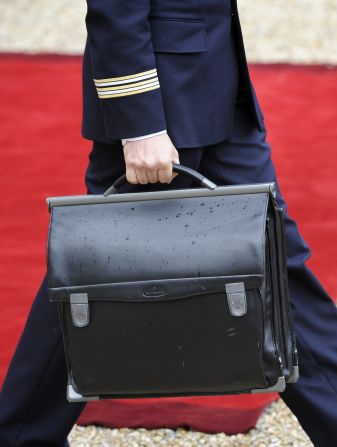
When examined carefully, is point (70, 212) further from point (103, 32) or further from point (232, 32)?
point (232, 32)

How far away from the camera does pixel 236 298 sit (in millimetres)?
1984

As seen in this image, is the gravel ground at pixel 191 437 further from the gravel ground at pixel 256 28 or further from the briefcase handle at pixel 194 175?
the gravel ground at pixel 256 28

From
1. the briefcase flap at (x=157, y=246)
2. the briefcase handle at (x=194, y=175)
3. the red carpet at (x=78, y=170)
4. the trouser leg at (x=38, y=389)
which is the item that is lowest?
the red carpet at (x=78, y=170)

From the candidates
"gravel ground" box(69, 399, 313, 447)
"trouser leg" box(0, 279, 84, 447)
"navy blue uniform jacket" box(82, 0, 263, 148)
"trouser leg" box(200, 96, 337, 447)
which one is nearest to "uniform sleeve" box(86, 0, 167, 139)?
"navy blue uniform jacket" box(82, 0, 263, 148)

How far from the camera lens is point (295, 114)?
5.43m

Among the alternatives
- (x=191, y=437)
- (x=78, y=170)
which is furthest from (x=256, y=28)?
(x=191, y=437)

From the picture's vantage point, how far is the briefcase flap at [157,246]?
199cm

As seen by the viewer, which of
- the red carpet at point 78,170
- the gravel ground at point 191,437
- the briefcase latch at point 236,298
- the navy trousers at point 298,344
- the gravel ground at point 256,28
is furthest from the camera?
the gravel ground at point 256,28

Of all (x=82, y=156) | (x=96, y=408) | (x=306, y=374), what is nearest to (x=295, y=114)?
(x=82, y=156)

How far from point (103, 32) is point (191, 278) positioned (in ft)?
1.63

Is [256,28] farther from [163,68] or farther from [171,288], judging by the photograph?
[171,288]

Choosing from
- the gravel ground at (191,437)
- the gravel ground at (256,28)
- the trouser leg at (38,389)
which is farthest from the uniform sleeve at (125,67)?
the gravel ground at (256,28)

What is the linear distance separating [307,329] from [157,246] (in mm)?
495

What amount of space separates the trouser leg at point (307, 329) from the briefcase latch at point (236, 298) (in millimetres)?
308
